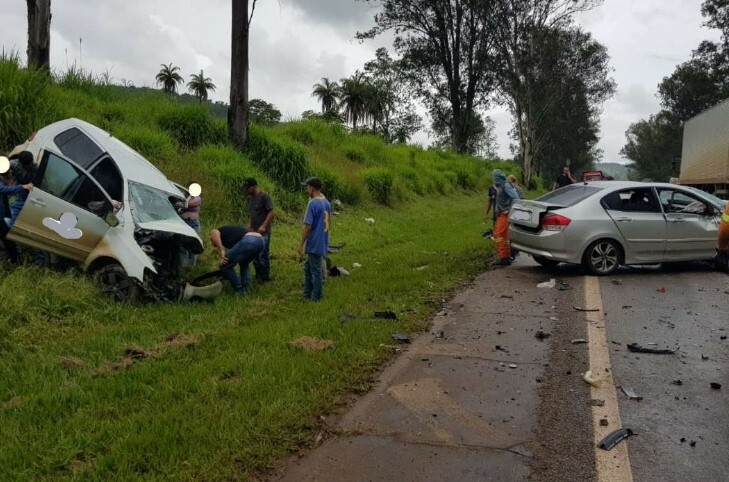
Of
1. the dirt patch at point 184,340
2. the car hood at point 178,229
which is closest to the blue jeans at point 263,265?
the car hood at point 178,229

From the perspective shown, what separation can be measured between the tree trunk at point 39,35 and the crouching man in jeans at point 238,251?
23.2ft

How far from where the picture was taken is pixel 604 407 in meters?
4.29

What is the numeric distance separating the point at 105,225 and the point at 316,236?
8.34 feet

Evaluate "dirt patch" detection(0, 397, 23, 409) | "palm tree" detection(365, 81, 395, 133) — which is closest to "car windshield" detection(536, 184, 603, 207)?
"dirt patch" detection(0, 397, 23, 409)

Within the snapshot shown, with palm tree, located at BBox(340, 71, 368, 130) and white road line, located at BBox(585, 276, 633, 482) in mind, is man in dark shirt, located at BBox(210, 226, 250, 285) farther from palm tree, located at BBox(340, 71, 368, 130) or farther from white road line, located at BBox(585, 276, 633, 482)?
palm tree, located at BBox(340, 71, 368, 130)

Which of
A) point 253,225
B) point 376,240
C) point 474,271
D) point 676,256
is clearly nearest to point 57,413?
point 253,225

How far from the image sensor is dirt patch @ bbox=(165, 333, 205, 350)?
17.8 feet

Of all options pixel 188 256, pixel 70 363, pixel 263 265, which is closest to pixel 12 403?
pixel 70 363

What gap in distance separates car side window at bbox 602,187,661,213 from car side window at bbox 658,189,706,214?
0.17 metres

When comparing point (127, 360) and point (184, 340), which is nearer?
point (127, 360)

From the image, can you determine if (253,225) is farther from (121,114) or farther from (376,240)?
(121,114)

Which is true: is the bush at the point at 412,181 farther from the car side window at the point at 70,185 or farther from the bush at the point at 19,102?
the car side window at the point at 70,185

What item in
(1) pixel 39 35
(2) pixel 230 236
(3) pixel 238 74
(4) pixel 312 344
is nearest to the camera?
(4) pixel 312 344

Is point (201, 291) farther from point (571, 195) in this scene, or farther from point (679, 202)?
point (679, 202)
